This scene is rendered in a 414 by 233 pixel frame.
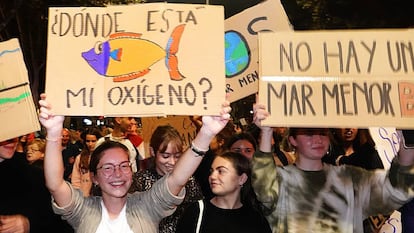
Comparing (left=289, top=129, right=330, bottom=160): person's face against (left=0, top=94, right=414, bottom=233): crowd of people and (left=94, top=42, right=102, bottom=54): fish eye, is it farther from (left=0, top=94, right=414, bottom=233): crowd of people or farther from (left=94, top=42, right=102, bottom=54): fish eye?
(left=94, top=42, right=102, bottom=54): fish eye

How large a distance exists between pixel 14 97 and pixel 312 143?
1.68 metres

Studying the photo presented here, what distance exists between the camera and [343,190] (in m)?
3.37

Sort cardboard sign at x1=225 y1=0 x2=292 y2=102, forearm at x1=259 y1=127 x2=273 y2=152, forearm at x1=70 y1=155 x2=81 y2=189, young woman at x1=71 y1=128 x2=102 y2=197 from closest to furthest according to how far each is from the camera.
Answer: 1. forearm at x1=259 y1=127 x2=273 y2=152
2. cardboard sign at x1=225 y1=0 x2=292 y2=102
3. young woman at x1=71 y1=128 x2=102 y2=197
4. forearm at x1=70 y1=155 x2=81 y2=189

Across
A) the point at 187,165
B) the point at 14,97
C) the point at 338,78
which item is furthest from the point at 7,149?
the point at 338,78

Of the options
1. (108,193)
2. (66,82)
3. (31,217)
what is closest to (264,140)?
(108,193)

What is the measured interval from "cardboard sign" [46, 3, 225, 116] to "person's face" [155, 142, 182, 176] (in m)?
1.04

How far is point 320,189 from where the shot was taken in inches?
132

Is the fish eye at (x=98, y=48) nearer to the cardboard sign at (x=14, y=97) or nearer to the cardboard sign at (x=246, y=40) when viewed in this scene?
the cardboard sign at (x=14, y=97)

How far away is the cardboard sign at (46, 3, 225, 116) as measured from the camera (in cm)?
300

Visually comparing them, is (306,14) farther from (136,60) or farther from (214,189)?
(136,60)

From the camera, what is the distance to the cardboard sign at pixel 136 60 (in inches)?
118

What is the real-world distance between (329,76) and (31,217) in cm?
181

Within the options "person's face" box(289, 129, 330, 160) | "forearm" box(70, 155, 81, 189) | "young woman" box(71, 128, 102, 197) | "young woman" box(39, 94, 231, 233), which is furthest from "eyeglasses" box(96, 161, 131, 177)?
"forearm" box(70, 155, 81, 189)

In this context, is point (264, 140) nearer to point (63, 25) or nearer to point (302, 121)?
point (302, 121)
